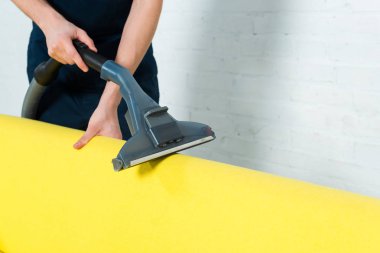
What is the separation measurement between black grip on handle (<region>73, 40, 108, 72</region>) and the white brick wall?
0.87 m

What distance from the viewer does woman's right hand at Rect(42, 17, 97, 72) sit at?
0.99 meters

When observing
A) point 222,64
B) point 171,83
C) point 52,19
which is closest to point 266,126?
point 222,64

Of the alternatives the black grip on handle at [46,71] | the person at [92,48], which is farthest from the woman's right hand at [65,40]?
the black grip on handle at [46,71]

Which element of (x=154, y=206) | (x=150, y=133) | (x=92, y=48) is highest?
(x=92, y=48)

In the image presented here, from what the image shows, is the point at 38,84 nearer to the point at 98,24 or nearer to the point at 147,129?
the point at 98,24

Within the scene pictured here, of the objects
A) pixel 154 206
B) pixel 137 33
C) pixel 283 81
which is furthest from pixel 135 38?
pixel 283 81

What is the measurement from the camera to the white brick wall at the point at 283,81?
1567mm

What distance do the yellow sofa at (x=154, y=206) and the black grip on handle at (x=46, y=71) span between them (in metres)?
0.13

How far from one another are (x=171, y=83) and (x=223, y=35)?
33cm

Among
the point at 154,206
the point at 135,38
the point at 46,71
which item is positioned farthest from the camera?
the point at 46,71

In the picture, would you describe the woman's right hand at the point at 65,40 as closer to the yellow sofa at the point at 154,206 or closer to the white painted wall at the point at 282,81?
the yellow sofa at the point at 154,206

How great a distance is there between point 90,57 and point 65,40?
6 cm

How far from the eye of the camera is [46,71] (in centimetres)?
117

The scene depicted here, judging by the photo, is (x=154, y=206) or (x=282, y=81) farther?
(x=282, y=81)
